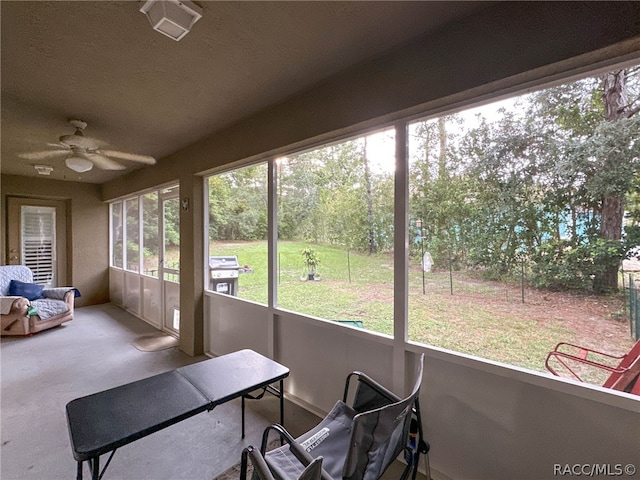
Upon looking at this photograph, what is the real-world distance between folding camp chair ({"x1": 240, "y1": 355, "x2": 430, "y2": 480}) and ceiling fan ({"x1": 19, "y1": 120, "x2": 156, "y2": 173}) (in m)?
3.05

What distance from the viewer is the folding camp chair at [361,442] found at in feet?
3.48

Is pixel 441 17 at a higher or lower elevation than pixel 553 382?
higher

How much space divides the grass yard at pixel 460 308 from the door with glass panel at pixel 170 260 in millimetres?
2224

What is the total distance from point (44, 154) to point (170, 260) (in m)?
2.03

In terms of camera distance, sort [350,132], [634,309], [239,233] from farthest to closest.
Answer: [239,233]
[350,132]
[634,309]

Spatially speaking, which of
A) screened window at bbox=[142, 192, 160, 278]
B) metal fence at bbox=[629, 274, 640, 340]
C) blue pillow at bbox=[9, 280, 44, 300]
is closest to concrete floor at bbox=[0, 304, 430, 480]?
blue pillow at bbox=[9, 280, 44, 300]

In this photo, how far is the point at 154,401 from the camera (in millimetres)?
1498

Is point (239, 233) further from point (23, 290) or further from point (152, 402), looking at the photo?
point (23, 290)

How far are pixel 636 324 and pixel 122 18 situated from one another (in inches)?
109

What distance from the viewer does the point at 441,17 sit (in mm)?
1466

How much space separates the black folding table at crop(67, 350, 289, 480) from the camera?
122 centimetres

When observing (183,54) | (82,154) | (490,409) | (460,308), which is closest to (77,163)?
(82,154)

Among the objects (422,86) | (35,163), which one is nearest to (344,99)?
(422,86)

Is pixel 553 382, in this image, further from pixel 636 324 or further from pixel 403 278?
pixel 403 278
